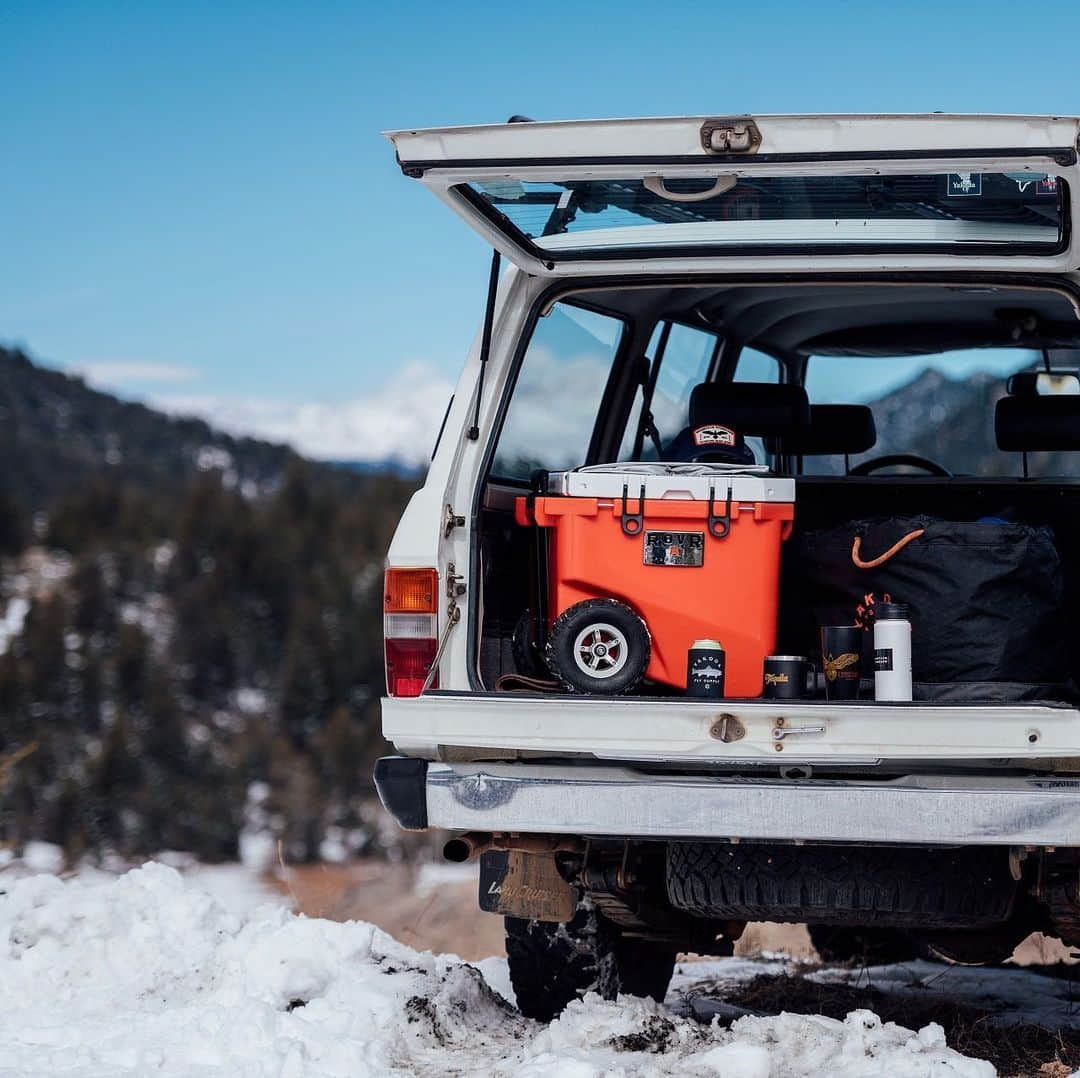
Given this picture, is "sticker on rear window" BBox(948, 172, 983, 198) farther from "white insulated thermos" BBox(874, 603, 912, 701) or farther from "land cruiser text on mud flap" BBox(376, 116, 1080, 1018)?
"white insulated thermos" BBox(874, 603, 912, 701)

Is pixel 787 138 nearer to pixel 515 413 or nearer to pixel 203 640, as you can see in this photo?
pixel 515 413

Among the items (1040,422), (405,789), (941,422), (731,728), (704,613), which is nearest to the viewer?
(731,728)

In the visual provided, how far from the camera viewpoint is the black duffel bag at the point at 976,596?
4.25 metres

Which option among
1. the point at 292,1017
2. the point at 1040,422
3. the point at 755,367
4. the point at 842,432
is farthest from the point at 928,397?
the point at 292,1017

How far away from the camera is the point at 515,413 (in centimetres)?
477

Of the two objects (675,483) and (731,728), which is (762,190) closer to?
(675,483)

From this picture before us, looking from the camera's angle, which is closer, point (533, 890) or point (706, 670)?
point (706, 670)

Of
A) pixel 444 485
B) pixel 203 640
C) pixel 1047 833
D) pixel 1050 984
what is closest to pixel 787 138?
pixel 444 485

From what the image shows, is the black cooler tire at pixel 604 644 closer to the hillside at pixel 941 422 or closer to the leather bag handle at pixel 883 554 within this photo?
the leather bag handle at pixel 883 554

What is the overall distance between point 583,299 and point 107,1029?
2308 millimetres

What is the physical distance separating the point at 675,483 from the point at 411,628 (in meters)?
0.73

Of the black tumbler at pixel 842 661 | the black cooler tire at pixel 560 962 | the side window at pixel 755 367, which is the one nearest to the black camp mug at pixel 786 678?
the black tumbler at pixel 842 661

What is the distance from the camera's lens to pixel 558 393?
16.6 ft

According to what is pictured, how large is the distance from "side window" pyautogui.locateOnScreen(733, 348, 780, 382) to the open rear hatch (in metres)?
1.69
